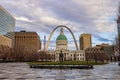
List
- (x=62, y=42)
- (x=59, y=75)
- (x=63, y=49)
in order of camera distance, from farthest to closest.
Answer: (x=63, y=49) → (x=62, y=42) → (x=59, y=75)

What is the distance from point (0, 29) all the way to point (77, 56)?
69882mm

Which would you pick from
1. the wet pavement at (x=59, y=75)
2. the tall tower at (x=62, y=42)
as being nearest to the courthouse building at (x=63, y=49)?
the tall tower at (x=62, y=42)

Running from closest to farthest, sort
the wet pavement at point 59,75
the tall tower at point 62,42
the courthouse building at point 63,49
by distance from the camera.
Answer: the wet pavement at point 59,75, the courthouse building at point 63,49, the tall tower at point 62,42

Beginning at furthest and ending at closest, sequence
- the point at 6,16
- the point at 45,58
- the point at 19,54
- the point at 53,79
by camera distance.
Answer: the point at 6,16, the point at 45,58, the point at 19,54, the point at 53,79

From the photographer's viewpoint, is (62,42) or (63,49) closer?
(62,42)

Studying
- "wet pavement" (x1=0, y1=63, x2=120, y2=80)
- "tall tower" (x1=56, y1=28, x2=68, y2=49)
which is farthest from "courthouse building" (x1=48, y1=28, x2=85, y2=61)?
"wet pavement" (x1=0, y1=63, x2=120, y2=80)

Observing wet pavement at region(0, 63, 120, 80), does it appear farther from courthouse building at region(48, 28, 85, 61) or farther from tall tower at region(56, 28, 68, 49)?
tall tower at region(56, 28, 68, 49)

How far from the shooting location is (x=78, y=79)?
24.6 meters

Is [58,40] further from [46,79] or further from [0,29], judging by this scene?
[46,79]

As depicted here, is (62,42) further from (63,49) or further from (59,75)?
(59,75)

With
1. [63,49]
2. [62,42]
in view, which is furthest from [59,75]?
[63,49]

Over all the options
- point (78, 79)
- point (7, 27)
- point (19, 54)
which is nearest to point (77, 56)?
point (7, 27)

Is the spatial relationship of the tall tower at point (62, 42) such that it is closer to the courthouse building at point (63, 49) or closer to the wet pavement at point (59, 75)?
the courthouse building at point (63, 49)

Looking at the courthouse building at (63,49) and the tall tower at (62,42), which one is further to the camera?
the tall tower at (62,42)
